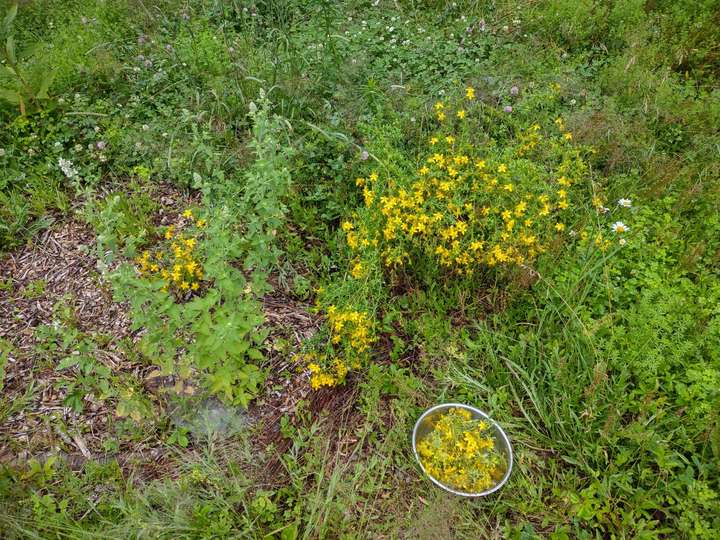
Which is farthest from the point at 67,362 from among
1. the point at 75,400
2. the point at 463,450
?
the point at 463,450

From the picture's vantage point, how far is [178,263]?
2951 millimetres

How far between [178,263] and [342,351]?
44.5 inches

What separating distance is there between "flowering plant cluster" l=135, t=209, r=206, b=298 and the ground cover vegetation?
0.03 meters

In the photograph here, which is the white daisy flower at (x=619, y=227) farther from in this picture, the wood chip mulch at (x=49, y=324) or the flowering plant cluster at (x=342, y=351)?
the wood chip mulch at (x=49, y=324)

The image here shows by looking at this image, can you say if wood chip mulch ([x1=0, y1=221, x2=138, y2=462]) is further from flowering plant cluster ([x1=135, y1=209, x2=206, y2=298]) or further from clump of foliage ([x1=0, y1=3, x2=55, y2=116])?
clump of foliage ([x1=0, y1=3, x2=55, y2=116])

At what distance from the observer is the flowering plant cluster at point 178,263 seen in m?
2.88

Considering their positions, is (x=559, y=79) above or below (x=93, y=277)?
above

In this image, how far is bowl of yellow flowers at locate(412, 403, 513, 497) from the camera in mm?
2400

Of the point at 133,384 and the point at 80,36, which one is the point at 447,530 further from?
the point at 80,36

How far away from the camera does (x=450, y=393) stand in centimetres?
276

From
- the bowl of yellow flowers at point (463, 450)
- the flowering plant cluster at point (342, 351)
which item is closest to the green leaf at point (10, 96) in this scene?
the flowering plant cluster at point (342, 351)

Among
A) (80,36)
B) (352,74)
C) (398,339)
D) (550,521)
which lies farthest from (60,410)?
(80,36)

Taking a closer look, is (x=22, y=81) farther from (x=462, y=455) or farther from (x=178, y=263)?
(x=462, y=455)

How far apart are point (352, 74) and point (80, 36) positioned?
2536 mm
